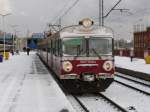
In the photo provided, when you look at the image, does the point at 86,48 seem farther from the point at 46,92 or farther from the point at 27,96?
the point at 27,96

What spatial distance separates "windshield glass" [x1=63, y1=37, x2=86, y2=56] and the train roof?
20 centimetres

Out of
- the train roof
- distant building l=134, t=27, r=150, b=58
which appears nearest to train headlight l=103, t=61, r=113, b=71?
the train roof

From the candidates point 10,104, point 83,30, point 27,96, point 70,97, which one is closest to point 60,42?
point 83,30

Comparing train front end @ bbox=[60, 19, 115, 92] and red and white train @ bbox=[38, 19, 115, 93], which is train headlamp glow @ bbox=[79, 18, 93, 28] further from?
train front end @ bbox=[60, 19, 115, 92]

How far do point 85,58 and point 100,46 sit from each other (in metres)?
0.82

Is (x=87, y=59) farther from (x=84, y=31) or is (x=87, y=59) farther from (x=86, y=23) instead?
(x=86, y=23)

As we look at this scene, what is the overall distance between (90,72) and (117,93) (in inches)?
92.6

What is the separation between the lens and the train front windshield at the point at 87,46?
57.7 feet

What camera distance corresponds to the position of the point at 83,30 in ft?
58.9

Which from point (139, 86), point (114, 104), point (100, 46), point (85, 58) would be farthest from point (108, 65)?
point (139, 86)

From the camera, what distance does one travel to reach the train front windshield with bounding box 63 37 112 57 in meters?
17.6

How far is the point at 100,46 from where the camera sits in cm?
1777

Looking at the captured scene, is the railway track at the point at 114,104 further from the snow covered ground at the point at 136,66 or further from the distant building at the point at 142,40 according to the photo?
the distant building at the point at 142,40

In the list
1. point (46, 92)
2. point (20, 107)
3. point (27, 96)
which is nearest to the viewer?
point (20, 107)
